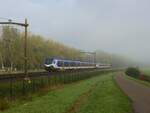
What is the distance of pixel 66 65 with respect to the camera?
78125mm

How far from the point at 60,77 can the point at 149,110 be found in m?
29.6

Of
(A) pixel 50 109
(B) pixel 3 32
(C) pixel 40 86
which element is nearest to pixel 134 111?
(A) pixel 50 109

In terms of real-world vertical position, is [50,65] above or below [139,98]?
above

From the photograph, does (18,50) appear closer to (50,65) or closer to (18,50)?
(18,50)

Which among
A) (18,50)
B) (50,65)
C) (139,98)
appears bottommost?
(139,98)

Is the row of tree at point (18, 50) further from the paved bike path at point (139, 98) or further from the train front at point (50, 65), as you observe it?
the paved bike path at point (139, 98)

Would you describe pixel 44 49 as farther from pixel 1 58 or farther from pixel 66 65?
pixel 66 65

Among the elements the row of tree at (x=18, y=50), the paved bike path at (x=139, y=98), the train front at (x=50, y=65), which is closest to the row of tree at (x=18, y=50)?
the row of tree at (x=18, y=50)

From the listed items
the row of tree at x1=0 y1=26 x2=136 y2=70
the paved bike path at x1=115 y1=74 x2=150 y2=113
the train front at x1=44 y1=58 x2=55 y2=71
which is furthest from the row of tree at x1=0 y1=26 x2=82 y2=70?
the paved bike path at x1=115 y1=74 x2=150 y2=113

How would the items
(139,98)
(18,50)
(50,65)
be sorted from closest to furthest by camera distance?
(139,98)
(50,65)
(18,50)

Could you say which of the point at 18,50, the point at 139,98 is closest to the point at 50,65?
the point at 18,50

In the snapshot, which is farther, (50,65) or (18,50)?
(18,50)

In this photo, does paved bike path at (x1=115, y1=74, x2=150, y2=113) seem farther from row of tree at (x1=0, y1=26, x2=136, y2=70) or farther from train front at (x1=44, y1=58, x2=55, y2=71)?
row of tree at (x1=0, y1=26, x2=136, y2=70)

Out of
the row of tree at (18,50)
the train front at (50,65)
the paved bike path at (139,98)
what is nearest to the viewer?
the paved bike path at (139,98)
